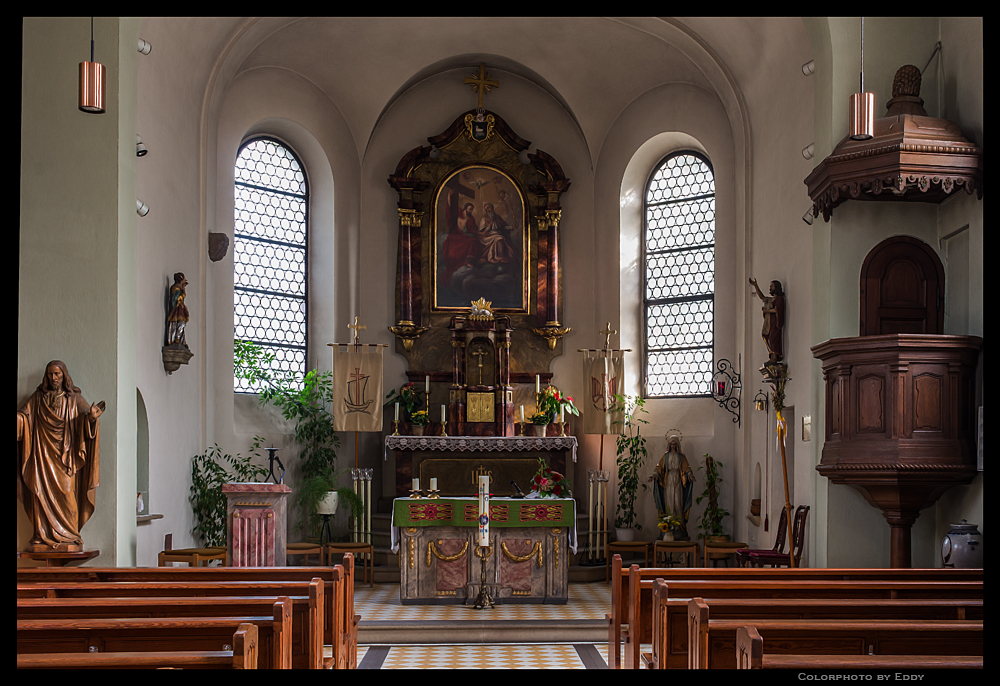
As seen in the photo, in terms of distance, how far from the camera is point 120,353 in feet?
24.7

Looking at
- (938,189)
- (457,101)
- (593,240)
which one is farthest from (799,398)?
(457,101)

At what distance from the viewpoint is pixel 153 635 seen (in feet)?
14.5

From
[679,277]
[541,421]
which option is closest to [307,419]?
[541,421]

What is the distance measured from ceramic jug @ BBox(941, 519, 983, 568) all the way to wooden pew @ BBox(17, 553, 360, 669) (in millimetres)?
4307

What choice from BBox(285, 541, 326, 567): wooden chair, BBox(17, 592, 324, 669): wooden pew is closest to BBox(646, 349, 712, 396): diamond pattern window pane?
BBox(285, 541, 326, 567): wooden chair

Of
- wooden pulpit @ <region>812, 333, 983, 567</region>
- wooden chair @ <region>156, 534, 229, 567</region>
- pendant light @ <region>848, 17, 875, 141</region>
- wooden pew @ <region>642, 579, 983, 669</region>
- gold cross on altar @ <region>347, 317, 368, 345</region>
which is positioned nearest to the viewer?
wooden pew @ <region>642, 579, 983, 669</region>

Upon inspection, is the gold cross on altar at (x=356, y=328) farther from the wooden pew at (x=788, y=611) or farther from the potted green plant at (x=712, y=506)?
the wooden pew at (x=788, y=611)

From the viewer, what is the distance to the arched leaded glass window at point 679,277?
515 inches

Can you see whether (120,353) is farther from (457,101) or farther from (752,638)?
(457,101)

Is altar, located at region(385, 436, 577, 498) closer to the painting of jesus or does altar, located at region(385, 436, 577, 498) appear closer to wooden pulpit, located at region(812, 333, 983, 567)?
the painting of jesus

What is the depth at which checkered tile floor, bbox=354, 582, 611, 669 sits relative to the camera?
283 inches

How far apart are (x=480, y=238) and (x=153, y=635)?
995 centimetres

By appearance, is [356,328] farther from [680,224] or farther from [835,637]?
[835,637]

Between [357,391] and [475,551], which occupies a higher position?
[357,391]
